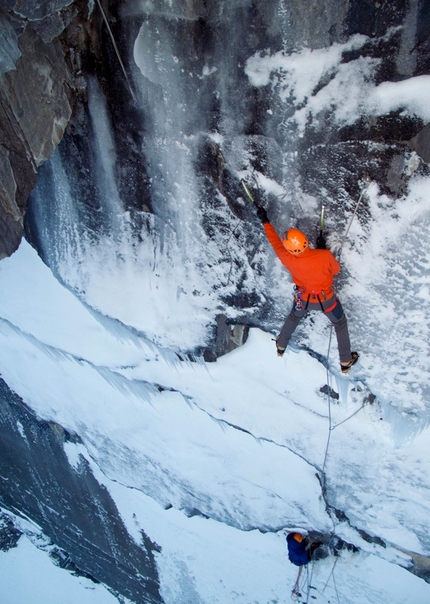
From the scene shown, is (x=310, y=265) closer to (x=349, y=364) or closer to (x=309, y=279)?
(x=309, y=279)

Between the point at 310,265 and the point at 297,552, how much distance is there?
2.46 m

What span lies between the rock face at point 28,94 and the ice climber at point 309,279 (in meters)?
1.17

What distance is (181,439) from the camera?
3596mm

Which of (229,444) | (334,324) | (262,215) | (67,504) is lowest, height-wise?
(67,504)

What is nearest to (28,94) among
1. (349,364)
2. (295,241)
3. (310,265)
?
(295,241)

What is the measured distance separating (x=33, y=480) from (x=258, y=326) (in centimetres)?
350

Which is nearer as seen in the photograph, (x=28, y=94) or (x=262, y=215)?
(x=28, y=94)

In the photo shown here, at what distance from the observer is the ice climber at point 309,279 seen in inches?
88.6

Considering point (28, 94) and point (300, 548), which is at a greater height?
point (28, 94)

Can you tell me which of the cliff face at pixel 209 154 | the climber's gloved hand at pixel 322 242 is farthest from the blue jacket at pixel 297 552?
the climber's gloved hand at pixel 322 242

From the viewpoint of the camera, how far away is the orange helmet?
219cm

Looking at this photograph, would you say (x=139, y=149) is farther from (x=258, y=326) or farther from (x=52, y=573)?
(x=52, y=573)

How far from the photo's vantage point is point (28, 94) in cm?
205

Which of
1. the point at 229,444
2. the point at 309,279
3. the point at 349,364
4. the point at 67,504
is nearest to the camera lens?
the point at 309,279
